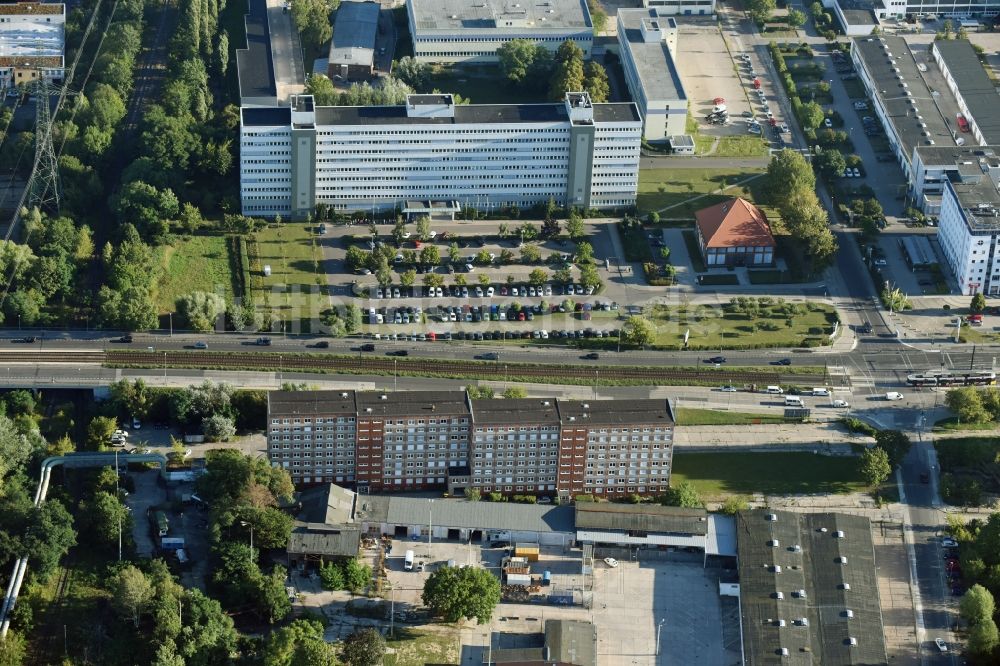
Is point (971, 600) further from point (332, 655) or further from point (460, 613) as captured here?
point (332, 655)

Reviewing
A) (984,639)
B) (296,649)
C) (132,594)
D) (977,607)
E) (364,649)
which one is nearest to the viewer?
(296,649)

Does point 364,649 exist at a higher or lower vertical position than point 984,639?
lower

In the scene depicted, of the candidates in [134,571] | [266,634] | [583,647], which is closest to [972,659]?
[583,647]

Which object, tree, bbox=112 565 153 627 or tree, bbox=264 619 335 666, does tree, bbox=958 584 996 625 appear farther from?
tree, bbox=112 565 153 627

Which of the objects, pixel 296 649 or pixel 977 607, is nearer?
pixel 296 649

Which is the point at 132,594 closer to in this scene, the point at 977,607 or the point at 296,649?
the point at 296,649

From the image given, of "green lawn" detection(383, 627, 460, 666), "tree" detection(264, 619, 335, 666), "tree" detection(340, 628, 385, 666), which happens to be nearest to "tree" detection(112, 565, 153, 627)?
"tree" detection(264, 619, 335, 666)

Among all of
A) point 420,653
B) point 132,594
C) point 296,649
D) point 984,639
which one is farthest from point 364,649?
point 984,639

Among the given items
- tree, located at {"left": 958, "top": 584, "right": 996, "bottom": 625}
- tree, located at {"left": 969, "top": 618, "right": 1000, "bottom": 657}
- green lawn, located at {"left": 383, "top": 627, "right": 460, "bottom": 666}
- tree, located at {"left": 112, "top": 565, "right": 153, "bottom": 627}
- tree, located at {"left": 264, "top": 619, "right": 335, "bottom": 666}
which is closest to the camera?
tree, located at {"left": 264, "top": 619, "right": 335, "bottom": 666}
